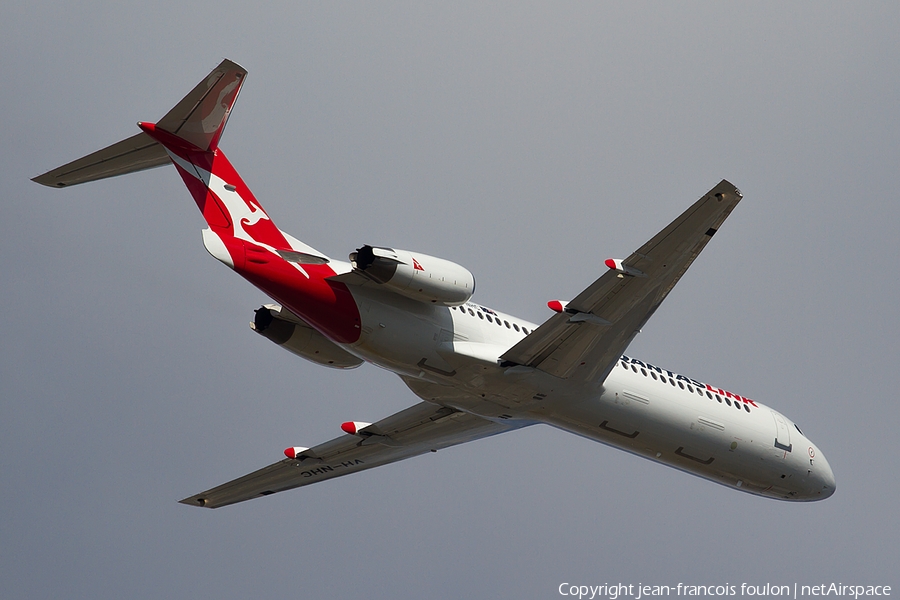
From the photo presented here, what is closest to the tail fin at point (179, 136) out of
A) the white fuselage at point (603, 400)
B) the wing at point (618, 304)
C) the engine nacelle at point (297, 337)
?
the engine nacelle at point (297, 337)

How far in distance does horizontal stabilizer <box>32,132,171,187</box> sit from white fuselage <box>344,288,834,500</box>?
207 inches

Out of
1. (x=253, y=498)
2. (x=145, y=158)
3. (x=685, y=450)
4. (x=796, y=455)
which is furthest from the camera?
(x=253, y=498)

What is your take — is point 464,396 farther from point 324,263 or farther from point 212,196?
point 212,196

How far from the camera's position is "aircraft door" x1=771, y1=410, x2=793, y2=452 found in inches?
997

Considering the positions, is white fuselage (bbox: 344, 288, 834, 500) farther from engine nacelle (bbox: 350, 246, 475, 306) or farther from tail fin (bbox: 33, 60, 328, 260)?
tail fin (bbox: 33, 60, 328, 260)

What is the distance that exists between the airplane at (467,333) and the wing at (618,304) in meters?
0.03

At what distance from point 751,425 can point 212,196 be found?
1494cm

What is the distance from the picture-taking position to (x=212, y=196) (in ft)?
64.6

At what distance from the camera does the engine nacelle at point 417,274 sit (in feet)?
60.6

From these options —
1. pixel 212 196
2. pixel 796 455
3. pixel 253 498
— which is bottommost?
pixel 253 498

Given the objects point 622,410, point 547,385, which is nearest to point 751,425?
point 622,410

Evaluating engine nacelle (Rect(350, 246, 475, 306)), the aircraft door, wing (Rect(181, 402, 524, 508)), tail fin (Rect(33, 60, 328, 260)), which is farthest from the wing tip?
the aircraft door

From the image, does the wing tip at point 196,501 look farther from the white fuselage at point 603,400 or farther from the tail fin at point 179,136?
the tail fin at point 179,136

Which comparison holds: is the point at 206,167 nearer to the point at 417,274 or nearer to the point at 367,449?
the point at 417,274
